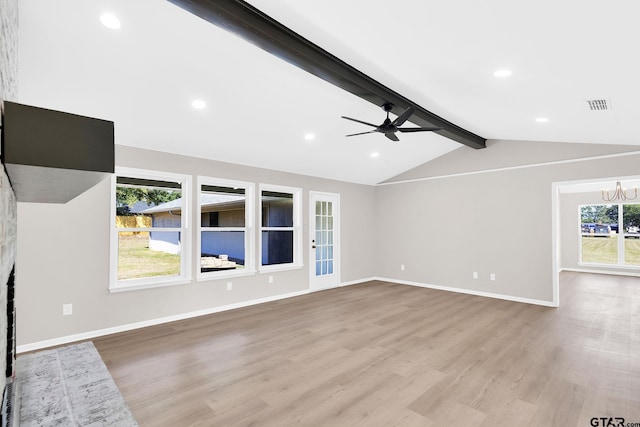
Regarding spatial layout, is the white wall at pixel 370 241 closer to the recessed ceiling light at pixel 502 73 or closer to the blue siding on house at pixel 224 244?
the blue siding on house at pixel 224 244

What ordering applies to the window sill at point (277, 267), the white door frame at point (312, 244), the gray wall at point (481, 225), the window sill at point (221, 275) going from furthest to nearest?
the white door frame at point (312, 244) → the window sill at point (277, 267) → the gray wall at point (481, 225) → the window sill at point (221, 275)

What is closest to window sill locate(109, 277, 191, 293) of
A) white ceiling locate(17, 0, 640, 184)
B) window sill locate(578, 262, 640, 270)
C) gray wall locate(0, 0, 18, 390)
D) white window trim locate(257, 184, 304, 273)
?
white window trim locate(257, 184, 304, 273)

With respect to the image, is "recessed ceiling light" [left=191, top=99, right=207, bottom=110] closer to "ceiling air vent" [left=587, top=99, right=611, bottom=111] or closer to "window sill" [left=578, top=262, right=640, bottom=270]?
"ceiling air vent" [left=587, top=99, right=611, bottom=111]

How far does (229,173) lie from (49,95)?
2548 mm

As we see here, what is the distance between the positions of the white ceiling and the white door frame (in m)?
2.07

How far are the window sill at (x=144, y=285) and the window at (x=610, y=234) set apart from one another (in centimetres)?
1083

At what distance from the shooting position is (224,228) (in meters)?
5.40

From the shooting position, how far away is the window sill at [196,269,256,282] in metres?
5.01

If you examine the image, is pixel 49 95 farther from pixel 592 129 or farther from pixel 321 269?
pixel 592 129

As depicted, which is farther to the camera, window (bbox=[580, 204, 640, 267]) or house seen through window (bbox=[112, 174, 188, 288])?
window (bbox=[580, 204, 640, 267])

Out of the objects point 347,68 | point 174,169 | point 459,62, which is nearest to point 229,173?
point 174,169

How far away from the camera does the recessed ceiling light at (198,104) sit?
12.1 ft

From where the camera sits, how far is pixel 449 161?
6887mm

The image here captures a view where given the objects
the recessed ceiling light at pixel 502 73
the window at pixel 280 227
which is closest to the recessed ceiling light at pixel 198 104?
the window at pixel 280 227
